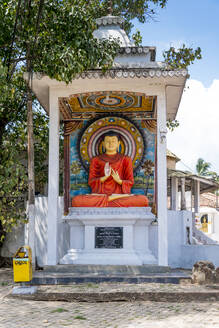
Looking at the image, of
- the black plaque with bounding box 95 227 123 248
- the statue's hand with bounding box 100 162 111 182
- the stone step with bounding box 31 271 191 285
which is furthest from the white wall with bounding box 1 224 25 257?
the stone step with bounding box 31 271 191 285

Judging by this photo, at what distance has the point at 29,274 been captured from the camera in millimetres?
7895

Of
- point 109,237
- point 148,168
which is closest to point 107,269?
point 109,237

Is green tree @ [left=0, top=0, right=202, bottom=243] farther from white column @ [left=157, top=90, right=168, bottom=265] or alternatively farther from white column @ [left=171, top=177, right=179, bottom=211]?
white column @ [left=171, top=177, right=179, bottom=211]

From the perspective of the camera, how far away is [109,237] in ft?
31.4

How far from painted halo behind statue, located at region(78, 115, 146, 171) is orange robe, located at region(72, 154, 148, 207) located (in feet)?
1.21

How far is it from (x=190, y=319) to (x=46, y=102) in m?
6.98

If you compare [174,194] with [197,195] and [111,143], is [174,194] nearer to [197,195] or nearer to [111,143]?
[197,195]

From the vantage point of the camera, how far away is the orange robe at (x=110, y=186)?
32.5 feet

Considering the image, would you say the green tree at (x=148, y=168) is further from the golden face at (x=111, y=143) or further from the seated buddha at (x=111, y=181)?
the golden face at (x=111, y=143)

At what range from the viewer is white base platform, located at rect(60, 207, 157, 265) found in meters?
9.38

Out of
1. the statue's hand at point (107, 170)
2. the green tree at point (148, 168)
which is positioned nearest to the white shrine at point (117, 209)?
the green tree at point (148, 168)

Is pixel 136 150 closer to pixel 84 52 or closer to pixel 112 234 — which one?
pixel 112 234

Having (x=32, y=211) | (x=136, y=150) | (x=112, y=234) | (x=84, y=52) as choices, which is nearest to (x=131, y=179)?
(x=136, y=150)

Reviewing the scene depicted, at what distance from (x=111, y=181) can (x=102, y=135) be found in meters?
1.39
